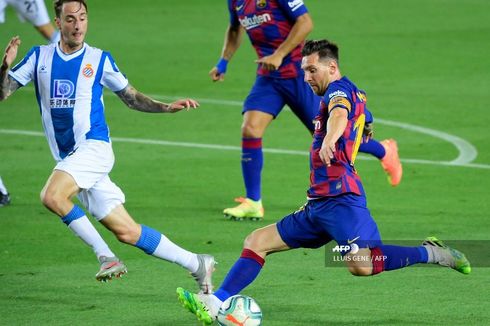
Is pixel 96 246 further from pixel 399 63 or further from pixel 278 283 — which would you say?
pixel 399 63

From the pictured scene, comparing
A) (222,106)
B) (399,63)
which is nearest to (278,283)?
(222,106)

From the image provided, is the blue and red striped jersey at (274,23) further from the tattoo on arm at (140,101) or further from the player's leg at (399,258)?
the player's leg at (399,258)

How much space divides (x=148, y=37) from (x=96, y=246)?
58.7 ft

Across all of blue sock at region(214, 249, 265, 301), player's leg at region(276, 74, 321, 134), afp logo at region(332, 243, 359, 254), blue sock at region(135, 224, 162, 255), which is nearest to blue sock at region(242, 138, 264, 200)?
player's leg at region(276, 74, 321, 134)

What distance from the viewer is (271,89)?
12.8 metres

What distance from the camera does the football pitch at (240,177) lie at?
374 inches

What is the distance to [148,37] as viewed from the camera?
1054 inches

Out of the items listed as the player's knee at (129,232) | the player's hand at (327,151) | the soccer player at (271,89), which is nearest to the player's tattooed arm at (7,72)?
the player's knee at (129,232)

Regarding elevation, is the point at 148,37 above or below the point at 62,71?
below

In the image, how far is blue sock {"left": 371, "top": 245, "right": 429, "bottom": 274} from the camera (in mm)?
8797

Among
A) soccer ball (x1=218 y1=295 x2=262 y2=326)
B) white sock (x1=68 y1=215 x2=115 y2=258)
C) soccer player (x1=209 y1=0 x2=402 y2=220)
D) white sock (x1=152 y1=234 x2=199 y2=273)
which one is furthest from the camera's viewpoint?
soccer player (x1=209 y1=0 x2=402 y2=220)

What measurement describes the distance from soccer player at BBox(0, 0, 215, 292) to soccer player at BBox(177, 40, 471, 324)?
628 mm

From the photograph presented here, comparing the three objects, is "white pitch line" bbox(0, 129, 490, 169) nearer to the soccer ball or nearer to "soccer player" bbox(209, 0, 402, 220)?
"soccer player" bbox(209, 0, 402, 220)

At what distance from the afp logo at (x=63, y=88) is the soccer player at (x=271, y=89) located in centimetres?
343
